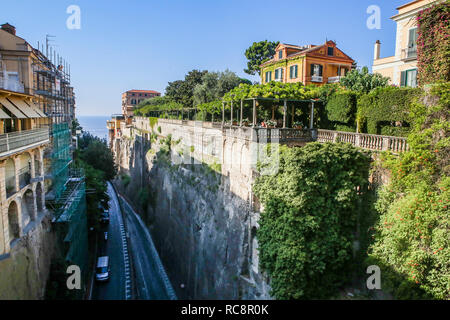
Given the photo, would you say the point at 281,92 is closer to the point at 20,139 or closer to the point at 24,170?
the point at 20,139

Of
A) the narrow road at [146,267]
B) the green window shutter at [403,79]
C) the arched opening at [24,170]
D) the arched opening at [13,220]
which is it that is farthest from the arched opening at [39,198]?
the green window shutter at [403,79]

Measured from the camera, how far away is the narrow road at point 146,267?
23.4m

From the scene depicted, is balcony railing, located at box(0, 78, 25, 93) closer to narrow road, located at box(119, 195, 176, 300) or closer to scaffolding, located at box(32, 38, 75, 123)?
scaffolding, located at box(32, 38, 75, 123)

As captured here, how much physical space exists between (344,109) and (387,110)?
105 inches

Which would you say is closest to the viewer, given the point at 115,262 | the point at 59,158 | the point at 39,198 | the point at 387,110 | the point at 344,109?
the point at 387,110

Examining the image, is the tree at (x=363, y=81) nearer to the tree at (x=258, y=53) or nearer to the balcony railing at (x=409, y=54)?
the balcony railing at (x=409, y=54)

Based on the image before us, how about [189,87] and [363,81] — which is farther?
[189,87]

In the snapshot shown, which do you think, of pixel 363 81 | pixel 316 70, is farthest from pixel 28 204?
pixel 316 70

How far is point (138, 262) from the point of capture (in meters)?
28.1

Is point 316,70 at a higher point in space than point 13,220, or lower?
higher

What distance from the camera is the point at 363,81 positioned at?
19703 millimetres

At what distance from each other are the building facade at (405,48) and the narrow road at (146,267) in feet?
75.3

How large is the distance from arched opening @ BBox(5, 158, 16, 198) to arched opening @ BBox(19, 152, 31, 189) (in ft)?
3.08

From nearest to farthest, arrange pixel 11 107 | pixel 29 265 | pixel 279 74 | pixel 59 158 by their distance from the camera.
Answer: pixel 29 265, pixel 11 107, pixel 59 158, pixel 279 74
